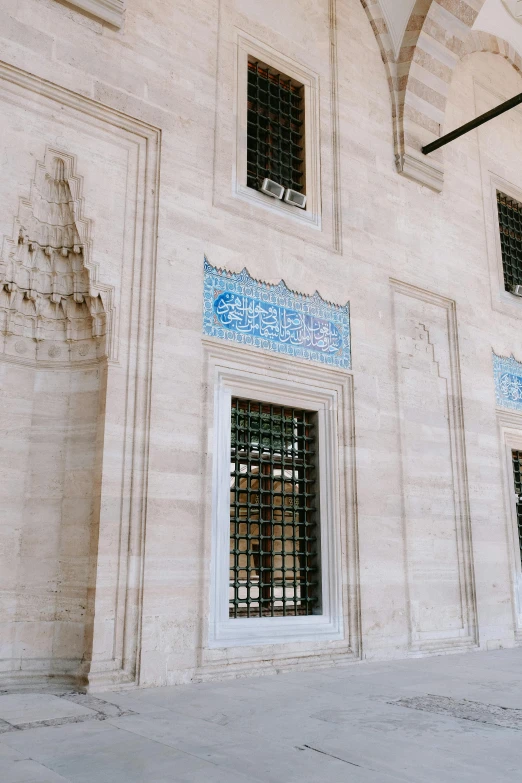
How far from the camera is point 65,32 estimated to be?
4.37 meters

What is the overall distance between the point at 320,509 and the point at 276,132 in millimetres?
2969

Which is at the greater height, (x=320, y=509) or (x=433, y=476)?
(x=433, y=476)

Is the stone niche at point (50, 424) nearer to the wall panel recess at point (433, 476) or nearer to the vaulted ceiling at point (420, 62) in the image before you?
the wall panel recess at point (433, 476)

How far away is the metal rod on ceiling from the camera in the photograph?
19.2 feet

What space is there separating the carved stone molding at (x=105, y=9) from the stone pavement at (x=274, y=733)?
4.01 metres

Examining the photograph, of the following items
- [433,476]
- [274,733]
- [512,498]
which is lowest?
[274,733]

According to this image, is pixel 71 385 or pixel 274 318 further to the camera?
pixel 274 318

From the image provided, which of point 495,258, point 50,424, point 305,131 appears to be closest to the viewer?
point 50,424

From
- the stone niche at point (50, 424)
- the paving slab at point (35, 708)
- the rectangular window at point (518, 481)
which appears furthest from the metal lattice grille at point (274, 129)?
the paving slab at point (35, 708)

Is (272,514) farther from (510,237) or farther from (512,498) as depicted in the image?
(510,237)

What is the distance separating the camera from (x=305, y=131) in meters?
5.70

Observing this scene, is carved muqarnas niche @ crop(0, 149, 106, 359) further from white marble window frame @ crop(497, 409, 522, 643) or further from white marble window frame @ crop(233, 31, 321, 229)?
white marble window frame @ crop(497, 409, 522, 643)

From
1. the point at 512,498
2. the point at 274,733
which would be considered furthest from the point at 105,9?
the point at 512,498

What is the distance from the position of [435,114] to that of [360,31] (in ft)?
3.42
